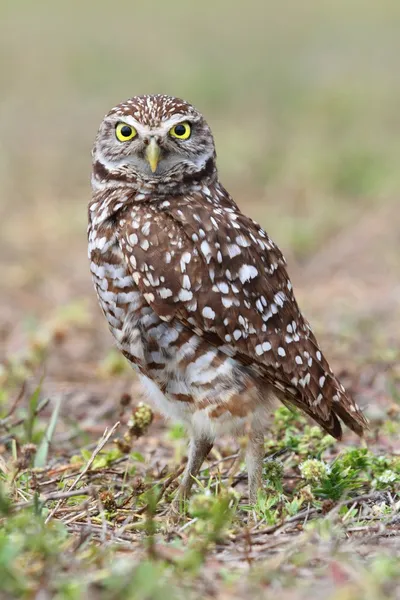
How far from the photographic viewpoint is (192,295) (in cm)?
361

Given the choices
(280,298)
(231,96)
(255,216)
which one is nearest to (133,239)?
(280,298)

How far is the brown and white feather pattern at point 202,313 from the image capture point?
362 cm

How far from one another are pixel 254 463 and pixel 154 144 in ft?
4.52

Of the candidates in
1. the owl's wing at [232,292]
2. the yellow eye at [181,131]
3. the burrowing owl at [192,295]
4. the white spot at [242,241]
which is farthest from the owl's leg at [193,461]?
the yellow eye at [181,131]

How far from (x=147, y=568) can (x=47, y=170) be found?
32.4 ft

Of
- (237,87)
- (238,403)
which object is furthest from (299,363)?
(237,87)

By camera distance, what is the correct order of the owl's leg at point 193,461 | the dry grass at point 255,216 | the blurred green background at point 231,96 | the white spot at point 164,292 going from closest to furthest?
the dry grass at point 255,216
the white spot at point 164,292
the owl's leg at point 193,461
the blurred green background at point 231,96

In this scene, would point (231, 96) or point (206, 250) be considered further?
point (231, 96)

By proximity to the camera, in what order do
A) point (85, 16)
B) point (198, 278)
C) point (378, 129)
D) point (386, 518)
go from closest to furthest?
point (386, 518), point (198, 278), point (378, 129), point (85, 16)

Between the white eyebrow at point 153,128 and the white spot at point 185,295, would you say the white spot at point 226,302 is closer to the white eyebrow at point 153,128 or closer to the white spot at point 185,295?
the white spot at point 185,295

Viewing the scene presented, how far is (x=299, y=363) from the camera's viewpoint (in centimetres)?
378

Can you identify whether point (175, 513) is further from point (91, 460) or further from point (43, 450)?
point (43, 450)

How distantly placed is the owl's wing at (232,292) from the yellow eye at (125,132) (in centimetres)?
33

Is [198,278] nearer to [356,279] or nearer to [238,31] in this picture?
[356,279]
